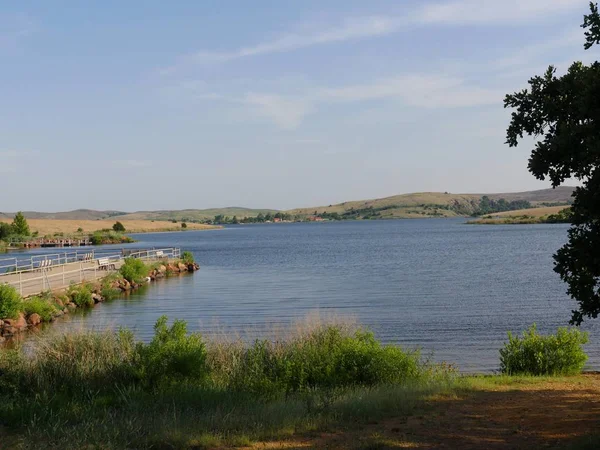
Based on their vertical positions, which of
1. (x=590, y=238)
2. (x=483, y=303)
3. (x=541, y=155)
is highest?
(x=541, y=155)

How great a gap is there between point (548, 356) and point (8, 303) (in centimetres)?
2273

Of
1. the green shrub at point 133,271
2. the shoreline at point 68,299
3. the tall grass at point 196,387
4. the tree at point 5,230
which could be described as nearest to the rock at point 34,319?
the shoreline at point 68,299

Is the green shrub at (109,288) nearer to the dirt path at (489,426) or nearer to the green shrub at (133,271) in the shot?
the green shrub at (133,271)

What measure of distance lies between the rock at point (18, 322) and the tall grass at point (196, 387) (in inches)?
522

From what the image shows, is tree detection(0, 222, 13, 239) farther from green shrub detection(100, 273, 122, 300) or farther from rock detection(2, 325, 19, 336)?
rock detection(2, 325, 19, 336)

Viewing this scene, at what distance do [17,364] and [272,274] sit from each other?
4290cm

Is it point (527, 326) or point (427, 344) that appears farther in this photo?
point (527, 326)

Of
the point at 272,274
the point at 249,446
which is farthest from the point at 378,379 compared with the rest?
the point at 272,274

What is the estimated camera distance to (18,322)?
96.4 feet

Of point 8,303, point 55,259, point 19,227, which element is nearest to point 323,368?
point 8,303

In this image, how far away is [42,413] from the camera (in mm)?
11367

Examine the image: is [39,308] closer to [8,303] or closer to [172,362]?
[8,303]

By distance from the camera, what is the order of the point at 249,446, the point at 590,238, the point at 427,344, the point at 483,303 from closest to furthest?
the point at 590,238, the point at 249,446, the point at 427,344, the point at 483,303

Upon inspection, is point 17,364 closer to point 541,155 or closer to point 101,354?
point 101,354
